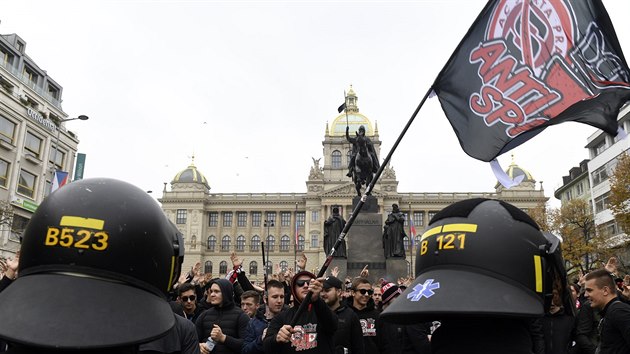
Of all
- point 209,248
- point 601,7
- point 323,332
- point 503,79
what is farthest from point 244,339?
point 209,248

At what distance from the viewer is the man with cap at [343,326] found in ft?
17.4

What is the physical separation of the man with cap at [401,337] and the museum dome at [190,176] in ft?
262

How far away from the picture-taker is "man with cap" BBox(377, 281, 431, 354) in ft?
16.8

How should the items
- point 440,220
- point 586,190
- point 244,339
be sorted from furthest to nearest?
point 586,190 < point 244,339 < point 440,220

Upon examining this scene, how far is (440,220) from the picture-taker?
211 centimetres

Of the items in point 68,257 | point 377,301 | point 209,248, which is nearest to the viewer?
point 68,257

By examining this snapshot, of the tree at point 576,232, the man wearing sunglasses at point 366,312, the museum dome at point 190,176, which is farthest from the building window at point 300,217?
the man wearing sunglasses at point 366,312

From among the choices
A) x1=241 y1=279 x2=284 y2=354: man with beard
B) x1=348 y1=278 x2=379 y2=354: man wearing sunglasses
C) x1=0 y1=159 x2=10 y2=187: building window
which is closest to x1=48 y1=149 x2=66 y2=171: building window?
x1=0 y1=159 x2=10 y2=187: building window

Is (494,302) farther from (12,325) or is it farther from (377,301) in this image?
(377,301)

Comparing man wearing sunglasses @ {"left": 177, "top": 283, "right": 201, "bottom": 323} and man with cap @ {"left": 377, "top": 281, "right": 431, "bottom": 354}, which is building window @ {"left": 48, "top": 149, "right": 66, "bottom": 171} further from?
man with cap @ {"left": 377, "top": 281, "right": 431, "bottom": 354}

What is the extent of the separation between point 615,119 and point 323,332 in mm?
3210

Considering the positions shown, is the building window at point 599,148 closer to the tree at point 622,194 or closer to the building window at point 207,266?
the tree at point 622,194

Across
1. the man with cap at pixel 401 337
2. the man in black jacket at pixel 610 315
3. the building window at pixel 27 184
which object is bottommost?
the man with cap at pixel 401 337

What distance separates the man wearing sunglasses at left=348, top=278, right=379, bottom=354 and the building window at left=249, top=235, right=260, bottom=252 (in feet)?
254
